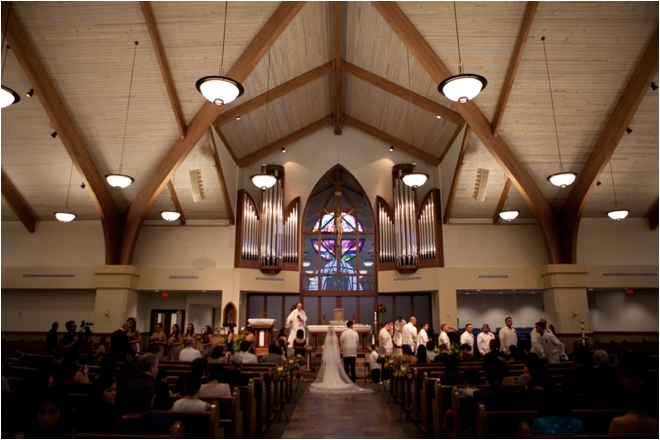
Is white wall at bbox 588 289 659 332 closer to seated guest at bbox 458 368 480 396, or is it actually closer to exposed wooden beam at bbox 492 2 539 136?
exposed wooden beam at bbox 492 2 539 136

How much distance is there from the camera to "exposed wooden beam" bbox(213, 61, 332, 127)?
11.6 metres

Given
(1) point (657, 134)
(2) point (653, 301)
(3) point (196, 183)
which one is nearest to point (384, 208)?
(3) point (196, 183)

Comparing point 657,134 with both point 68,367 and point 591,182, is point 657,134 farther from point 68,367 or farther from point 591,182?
point 68,367

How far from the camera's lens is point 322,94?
1341cm

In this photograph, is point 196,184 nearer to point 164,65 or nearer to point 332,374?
point 164,65

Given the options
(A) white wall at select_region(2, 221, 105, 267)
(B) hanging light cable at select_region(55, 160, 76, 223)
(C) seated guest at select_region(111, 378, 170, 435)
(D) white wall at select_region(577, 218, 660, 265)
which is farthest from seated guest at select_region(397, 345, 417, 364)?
(A) white wall at select_region(2, 221, 105, 267)

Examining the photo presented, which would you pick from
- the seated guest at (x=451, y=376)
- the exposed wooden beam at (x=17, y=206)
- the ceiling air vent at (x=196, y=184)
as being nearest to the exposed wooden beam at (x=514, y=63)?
the seated guest at (x=451, y=376)

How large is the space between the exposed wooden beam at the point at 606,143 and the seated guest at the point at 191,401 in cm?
858

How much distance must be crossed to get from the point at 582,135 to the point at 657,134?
1.46 metres

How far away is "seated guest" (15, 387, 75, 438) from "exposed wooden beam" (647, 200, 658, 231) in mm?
14215

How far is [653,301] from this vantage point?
42.8 ft

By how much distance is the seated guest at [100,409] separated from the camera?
312cm

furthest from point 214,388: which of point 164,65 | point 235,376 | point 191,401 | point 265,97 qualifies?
point 265,97

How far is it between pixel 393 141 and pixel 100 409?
12.5m
